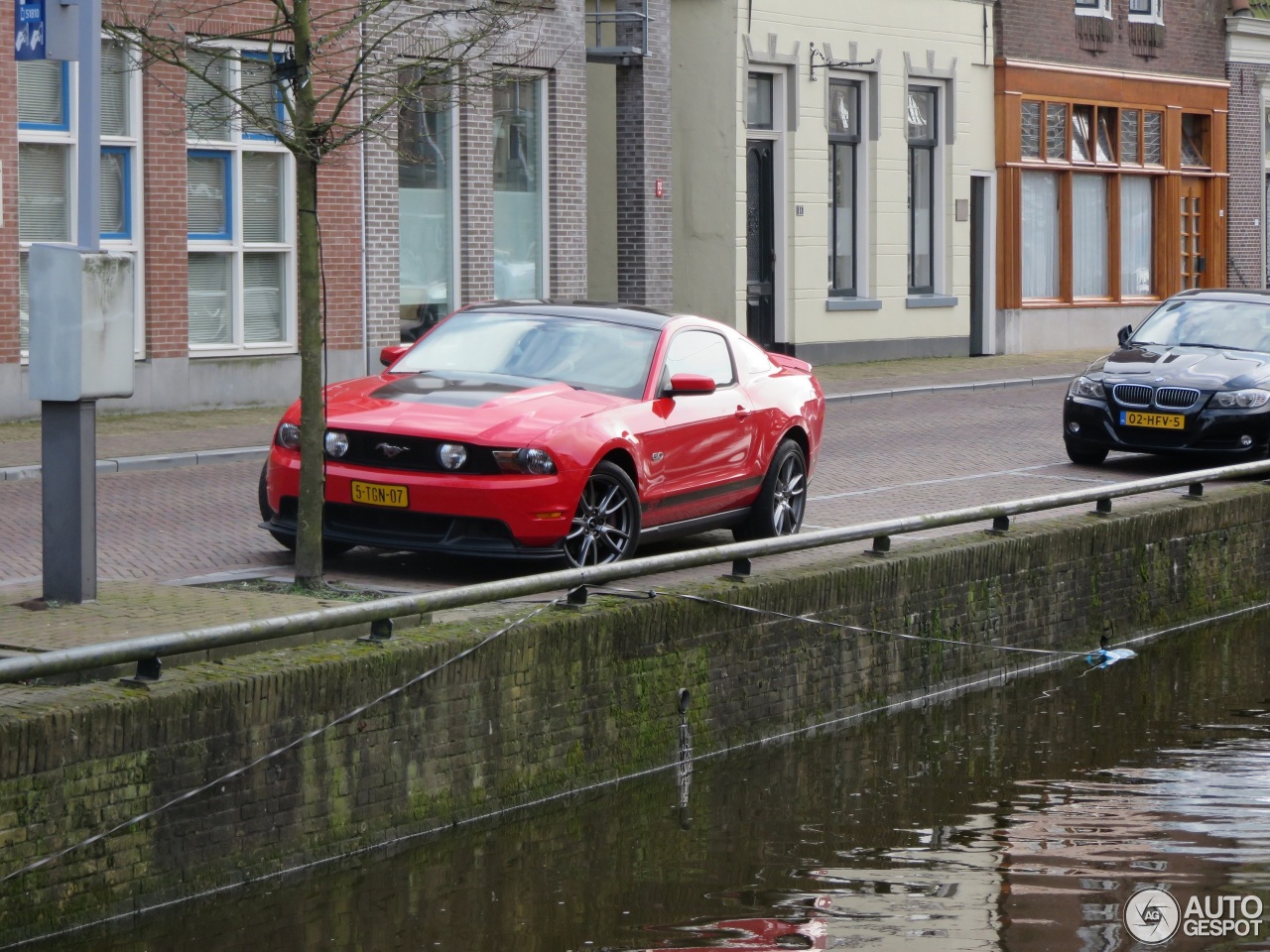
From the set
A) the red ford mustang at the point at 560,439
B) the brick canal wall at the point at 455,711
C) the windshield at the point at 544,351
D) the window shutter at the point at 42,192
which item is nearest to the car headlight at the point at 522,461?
the red ford mustang at the point at 560,439

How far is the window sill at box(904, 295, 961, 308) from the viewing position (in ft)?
104

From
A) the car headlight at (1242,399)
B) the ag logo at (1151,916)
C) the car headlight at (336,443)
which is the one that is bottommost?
the ag logo at (1151,916)

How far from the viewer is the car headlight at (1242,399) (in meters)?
16.5

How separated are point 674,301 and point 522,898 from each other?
22.0m

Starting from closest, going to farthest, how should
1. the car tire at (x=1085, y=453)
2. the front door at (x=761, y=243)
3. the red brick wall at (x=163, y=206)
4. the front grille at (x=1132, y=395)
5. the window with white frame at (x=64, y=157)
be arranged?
the front grille at (x=1132, y=395)
the car tire at (x=1085, y=453)
the red brick wall at (x=163, y=206)
the window with white frame at (x=64, y=157)
the front door at (x=761, y=243)

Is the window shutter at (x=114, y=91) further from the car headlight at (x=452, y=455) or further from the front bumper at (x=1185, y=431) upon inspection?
the car headlight at (x=452, y=455)

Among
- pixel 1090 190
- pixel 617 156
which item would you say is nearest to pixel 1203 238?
pixel 1090 190

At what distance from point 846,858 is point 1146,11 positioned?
3163 centimetres

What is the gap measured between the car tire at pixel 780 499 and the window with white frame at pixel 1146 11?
25.9 meters

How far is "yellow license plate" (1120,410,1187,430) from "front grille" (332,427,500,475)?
790cm

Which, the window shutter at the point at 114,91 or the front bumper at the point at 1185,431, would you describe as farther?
the window shutter at the point at 114,91

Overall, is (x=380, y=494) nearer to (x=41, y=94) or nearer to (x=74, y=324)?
(x=74, y=324)

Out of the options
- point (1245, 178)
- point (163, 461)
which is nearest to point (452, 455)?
point (163, 461)

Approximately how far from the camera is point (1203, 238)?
129ft
